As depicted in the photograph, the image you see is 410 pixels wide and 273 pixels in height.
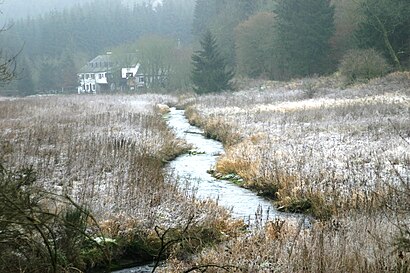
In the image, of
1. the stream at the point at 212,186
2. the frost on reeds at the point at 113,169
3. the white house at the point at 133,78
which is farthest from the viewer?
the white house at the point at 133,78

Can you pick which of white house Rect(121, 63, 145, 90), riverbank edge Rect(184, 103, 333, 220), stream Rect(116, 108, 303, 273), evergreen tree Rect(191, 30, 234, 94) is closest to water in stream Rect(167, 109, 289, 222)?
stream Rect(116, 108, 303, 273)

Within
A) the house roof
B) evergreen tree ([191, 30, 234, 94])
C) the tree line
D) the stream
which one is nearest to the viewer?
the stream

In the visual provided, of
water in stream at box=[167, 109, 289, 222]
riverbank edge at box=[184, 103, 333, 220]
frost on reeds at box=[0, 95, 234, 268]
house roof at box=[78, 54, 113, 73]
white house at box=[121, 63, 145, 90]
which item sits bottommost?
water in stream at box=[167, 109, 289, 222]

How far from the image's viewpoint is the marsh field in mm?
5914

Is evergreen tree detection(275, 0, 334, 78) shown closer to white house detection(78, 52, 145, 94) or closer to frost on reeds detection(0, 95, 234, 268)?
frost on reeds detection(0, 95, 234, 268)

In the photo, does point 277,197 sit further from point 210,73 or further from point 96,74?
point 96,74

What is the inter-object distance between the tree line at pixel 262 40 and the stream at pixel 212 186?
75.8 ft

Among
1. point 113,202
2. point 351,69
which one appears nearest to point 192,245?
point 113,202

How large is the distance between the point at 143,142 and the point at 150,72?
5429cm

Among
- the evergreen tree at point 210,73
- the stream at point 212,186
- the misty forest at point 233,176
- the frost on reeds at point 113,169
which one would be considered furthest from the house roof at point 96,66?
the stream at point 212,186

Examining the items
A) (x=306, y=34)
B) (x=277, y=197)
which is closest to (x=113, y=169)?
(x=277, y=197)

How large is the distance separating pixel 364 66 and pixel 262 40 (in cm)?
1904

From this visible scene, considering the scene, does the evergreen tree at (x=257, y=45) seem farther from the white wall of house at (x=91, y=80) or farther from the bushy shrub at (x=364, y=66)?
the white wall of house at (x=91, y=80)

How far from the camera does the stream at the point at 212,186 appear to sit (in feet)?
33.0
